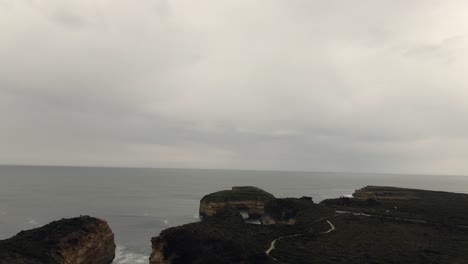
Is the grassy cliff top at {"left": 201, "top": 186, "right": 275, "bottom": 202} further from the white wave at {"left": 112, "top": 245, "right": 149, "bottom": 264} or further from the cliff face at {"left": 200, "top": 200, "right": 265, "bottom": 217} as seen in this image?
the white wave at {"left": 112, "top": 245, "right": 149, "bottom": 264}

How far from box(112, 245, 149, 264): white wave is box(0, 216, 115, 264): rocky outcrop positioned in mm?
1949

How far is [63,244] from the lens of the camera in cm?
6241

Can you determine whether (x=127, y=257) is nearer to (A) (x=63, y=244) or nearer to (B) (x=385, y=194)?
(A) (x=63, y=244)

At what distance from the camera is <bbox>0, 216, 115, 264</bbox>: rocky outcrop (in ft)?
180

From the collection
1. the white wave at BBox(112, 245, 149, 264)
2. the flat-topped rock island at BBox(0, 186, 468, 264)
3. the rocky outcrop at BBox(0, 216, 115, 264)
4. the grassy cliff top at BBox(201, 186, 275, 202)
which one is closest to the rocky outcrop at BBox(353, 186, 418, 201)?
the grassy cliff top at BBox(201, 186, 275, 202)

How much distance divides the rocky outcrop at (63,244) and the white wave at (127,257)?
6.40 ft

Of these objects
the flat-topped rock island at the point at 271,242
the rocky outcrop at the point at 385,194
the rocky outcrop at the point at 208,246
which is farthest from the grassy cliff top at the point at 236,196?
the rocky outcrop at the point at 208,246

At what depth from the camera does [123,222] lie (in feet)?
400

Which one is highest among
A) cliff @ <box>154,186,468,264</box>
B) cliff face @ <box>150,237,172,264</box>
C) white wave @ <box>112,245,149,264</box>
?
cliff @ <box>154,186,468,264</box>

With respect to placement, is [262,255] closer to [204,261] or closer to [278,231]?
[204,261]

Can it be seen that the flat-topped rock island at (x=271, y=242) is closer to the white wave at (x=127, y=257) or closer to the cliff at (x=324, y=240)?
the cliff at (x=324, y=240)

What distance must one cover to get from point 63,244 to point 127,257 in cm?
2056

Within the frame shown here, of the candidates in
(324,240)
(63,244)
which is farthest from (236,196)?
(63,244)

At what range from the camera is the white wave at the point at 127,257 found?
77200mm
